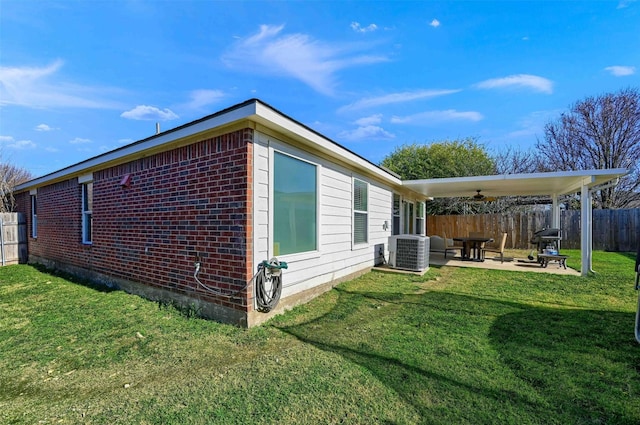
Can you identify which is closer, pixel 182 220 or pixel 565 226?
pixel 182 220

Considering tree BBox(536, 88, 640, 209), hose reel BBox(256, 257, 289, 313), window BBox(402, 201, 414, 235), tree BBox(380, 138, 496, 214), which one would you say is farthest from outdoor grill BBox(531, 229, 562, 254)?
tree BBox(536, 88, 640, 209)

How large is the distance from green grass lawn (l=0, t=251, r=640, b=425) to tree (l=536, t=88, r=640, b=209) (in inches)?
643

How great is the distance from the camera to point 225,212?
3891 millimetres

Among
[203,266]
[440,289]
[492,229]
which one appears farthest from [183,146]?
[492,229]

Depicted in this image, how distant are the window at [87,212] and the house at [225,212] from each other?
0.08ft

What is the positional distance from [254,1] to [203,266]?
5.96 metres

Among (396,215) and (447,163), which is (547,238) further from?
(447,163)

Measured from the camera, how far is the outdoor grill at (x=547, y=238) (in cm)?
896

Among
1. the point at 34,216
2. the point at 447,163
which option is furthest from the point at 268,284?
the point at 447,163

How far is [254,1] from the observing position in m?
6.57

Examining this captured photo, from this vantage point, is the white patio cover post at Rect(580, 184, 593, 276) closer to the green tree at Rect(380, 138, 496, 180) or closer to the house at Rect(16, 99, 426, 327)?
the house at Rect(16, 99, 426, 327)

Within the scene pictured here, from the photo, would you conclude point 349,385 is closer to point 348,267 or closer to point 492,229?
point 348,267

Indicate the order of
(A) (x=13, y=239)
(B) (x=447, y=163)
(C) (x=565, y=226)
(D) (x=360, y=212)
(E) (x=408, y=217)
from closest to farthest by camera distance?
(D) (x=360, y=212) < (A) (x=13, y=239) < (E) (x=408, y=217) < (C) (x=565, y=226) < (B) (x=447, y=163)

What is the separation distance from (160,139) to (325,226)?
2987mm
